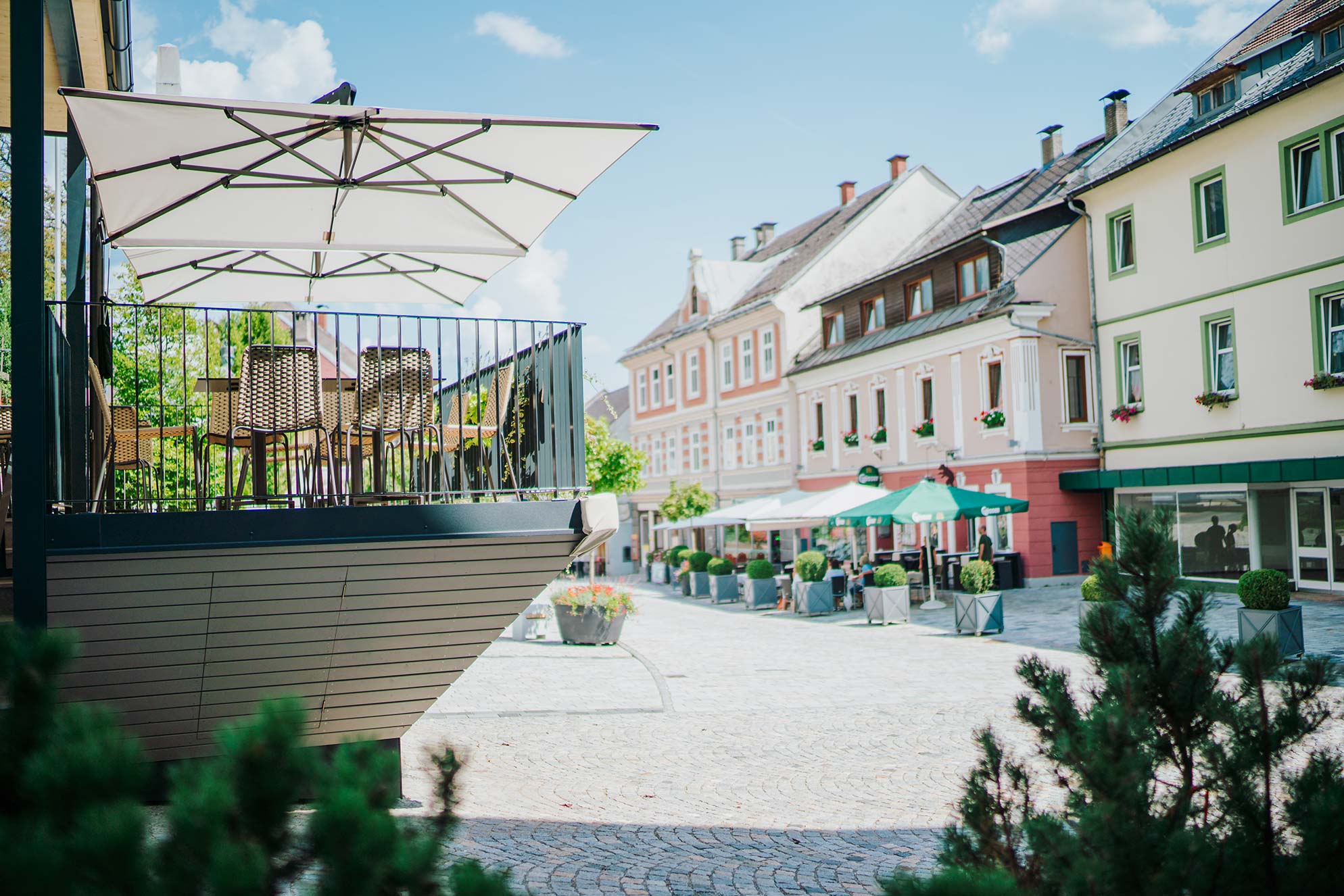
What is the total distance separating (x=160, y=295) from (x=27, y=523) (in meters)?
3.97

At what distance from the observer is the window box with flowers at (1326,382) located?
20.2 metres

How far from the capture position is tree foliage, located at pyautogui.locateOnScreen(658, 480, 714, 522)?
39.9 meters

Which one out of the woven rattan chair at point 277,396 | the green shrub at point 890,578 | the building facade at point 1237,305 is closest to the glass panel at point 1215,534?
the building facade at point 1237,305

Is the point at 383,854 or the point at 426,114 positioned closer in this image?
the point at 383,854

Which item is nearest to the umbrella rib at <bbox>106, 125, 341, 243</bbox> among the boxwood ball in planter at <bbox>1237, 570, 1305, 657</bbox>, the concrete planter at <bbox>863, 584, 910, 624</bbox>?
the boxwood ball in planter at <bbox>1237, 570, 1305, 657</bbox>

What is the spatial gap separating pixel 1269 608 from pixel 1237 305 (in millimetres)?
10937

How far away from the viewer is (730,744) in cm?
1054

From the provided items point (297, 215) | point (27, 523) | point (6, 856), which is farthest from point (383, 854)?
point (297, 215)

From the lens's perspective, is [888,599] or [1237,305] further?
[1237,305]

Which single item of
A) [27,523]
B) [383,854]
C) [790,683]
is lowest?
[790,683]

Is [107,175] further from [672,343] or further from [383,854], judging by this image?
[672,343]

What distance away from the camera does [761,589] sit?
2761 cm

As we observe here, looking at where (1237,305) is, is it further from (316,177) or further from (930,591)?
(316,177)

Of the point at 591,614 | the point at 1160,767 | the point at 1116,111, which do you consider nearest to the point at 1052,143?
the point at 1116,111
